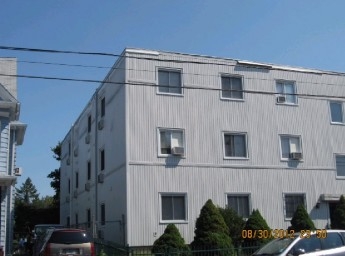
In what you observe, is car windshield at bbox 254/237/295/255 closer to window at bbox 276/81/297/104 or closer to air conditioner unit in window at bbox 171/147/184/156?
air conditioner unit in window at bbox 171/147/184/156

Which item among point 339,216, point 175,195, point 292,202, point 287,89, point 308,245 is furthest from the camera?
point 287,89

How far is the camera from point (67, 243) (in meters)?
16.5

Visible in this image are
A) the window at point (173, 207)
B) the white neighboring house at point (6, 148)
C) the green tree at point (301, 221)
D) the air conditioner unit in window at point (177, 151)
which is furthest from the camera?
the air conditioner unit in window at point (177, 151)

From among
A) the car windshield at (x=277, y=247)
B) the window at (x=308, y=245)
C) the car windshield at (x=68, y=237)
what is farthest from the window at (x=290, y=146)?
the window at (x=308, y=245)

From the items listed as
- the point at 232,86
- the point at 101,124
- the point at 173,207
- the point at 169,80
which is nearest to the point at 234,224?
the point at 173,207

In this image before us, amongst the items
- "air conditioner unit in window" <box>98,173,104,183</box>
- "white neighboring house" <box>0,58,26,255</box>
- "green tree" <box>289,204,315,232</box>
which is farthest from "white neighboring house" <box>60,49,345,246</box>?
"white neighboring house" <box>0,58,26,255</box>

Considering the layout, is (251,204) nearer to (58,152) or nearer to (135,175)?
(135,175)

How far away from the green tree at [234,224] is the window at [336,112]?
366 inches

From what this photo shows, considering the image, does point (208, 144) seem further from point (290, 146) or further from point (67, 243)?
point (67, 243)

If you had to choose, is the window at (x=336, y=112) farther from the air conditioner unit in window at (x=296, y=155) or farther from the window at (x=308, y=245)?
the window at (x=308, y=245)

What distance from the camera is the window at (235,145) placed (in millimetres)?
24828

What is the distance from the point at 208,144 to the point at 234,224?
422cm

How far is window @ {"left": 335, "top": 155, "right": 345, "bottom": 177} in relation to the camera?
89.1 ft

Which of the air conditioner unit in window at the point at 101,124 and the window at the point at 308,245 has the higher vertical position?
the air conditioner unit in window at the point at 101,124
